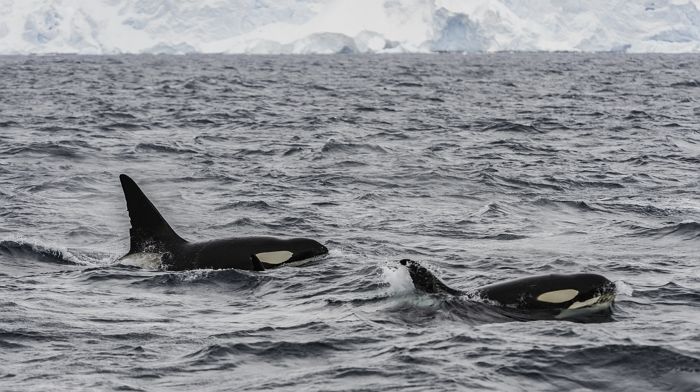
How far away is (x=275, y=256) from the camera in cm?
1086

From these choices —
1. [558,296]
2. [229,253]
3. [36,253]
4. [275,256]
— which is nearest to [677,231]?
[558,296]

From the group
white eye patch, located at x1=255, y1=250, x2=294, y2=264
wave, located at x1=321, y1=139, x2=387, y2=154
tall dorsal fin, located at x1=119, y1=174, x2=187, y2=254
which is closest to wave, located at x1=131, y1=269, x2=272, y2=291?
white eye patch, located at x1=255, y1=250, x2=294, y2=264

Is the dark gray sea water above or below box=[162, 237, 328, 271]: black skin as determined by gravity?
below

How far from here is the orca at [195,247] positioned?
1064 centimetres

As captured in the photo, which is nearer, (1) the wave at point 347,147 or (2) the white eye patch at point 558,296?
(2) the white eye patch at point 558,296

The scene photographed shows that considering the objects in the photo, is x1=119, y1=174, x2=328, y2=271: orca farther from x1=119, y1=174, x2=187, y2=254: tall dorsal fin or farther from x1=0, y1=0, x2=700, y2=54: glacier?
x1=0, y1=0, x2=700, y2=54: glacier

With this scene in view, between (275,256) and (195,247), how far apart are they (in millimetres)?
846

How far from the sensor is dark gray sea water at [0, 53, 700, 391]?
737cm

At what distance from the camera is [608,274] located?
10.6 m

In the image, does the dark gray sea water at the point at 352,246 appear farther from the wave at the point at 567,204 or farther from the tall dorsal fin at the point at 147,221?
the tall dorsal fin at the point at 147,221

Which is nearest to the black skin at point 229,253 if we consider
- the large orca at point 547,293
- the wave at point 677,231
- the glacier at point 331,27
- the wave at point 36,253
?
the wave at point 36,253

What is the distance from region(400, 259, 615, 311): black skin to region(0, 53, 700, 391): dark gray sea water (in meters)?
0.19

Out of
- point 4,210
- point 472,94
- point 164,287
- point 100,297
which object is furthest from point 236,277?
point 472,94

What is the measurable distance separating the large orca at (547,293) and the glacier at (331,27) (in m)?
122
